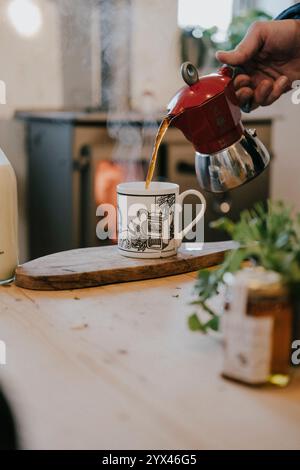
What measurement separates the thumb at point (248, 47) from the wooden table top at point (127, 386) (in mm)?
585

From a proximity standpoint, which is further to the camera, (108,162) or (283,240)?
(108,162)

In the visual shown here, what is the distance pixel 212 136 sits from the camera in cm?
111

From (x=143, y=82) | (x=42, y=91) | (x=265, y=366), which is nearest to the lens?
(x=265, y=366)

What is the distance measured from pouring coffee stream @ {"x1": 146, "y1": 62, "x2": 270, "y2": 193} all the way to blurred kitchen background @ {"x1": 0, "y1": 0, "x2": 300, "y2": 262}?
1270 millimetres

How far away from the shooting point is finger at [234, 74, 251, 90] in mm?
1279

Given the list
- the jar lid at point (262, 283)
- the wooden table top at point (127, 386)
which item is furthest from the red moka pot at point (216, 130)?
the jar lid at point (262, 283)

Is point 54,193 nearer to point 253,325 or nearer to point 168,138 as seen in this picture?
point 168,138

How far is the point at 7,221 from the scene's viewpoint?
1029mm

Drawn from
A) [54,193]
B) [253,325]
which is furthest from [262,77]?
[54,193]

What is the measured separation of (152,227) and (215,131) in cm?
21

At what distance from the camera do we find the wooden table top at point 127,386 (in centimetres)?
58

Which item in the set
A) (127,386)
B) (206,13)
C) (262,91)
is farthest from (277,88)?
(206,13)

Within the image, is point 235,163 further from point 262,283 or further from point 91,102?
point 91,102
